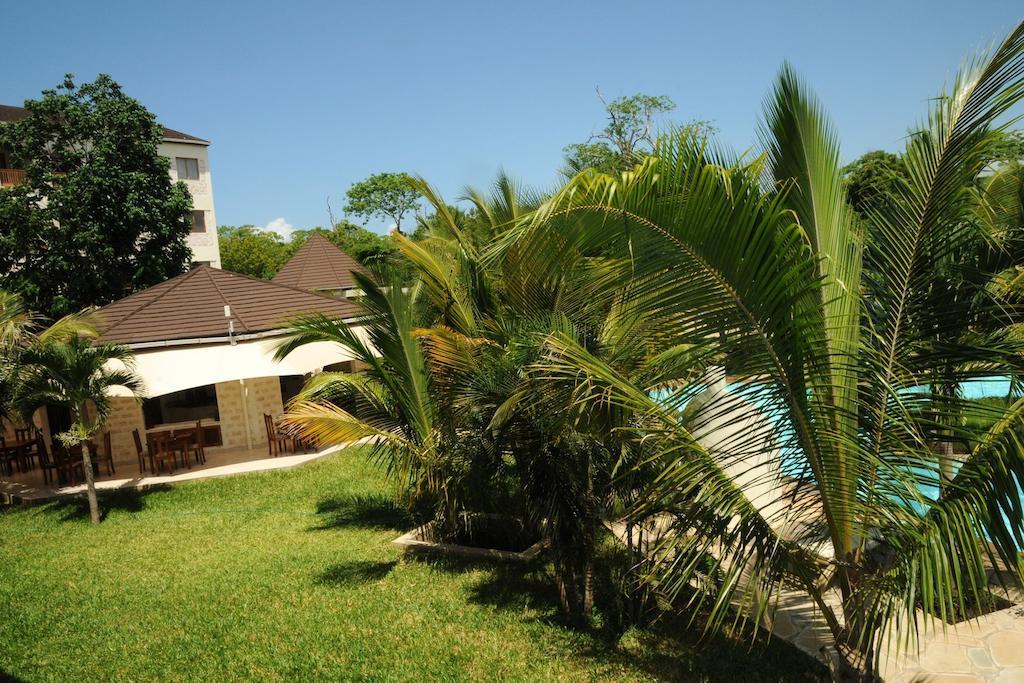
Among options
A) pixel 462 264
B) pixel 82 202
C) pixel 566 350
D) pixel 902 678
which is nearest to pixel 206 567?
pixel 462 264

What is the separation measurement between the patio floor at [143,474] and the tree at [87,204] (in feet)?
43.9

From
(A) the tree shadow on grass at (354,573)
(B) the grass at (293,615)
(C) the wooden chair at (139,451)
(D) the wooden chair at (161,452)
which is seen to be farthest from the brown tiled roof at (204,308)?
(A) the tree shadow on grass at (354,573)

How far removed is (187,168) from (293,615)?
40.0 metres

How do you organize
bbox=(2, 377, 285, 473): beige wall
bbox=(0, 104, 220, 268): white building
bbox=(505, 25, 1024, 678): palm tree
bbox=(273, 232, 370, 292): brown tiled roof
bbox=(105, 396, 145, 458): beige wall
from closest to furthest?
Answer: bbox=(505, 25, 1024, 678): palm tree < bbox=(105, 396, 145, 458): beige wall < bbox=(2, 377, 285, 473): beige wall < bbox=(273, 232, 370, 292): brown tiled roof < bbox=(0, 104, 220, 268): white building

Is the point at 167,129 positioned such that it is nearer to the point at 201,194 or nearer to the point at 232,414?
the point at 201,194

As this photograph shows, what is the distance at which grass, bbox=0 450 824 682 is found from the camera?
6.41 meters

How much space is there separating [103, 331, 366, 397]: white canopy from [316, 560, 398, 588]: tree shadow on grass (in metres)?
5.62

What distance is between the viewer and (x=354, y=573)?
8.82m

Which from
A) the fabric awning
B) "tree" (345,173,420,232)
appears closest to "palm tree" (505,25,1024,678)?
the fabric awning

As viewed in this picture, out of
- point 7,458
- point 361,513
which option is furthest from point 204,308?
point 361,513

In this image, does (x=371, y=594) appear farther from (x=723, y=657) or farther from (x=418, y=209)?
Answer: (x=418, y=209)

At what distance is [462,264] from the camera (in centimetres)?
902

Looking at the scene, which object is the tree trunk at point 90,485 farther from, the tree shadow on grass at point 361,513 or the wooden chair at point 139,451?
the tree shadow on grass at point 361,513

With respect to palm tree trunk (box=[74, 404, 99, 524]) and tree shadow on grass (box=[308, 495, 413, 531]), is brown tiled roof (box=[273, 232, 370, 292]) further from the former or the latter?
tree shadow on grass (box=[308, 495, 413, 531])
